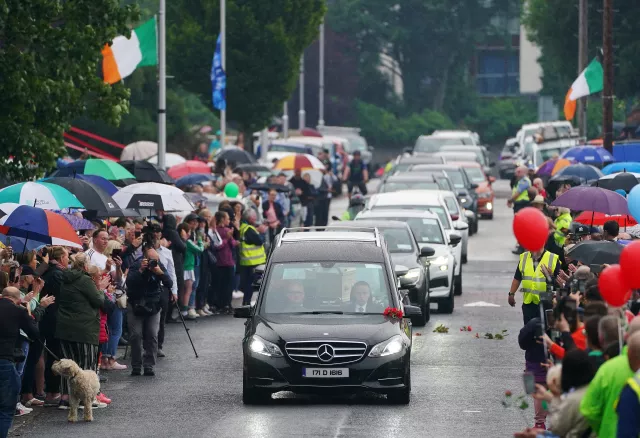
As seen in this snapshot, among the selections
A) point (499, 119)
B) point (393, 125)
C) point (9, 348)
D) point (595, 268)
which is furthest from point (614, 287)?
point (499, 119)

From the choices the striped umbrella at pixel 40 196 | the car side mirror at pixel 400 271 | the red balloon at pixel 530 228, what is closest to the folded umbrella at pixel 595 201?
the car side mirror at pixel 400 271

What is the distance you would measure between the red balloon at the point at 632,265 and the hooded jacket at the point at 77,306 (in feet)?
21.7

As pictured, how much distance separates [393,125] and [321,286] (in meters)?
75.7

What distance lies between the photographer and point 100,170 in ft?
82.5

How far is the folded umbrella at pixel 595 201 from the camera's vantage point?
69.3 ft

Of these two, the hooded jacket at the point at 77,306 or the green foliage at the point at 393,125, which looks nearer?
the hooded jacket at the point at 77,306

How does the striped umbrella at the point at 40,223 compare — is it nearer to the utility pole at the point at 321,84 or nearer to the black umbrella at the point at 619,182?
the black umbrella at the point at 619,182

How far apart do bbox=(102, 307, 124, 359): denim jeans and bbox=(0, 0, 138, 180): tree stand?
12.1 ft

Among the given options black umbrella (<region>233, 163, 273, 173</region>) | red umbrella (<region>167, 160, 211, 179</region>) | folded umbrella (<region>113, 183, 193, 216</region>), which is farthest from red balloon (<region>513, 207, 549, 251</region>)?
black umbrella (<region>233, 163, 273, 173</region>)

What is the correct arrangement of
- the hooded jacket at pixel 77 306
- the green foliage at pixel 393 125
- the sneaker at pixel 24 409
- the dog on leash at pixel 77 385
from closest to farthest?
the dog on leash at pixel 77 385 < the sneaker at pixel 24 409 < the hooded jacket at pixel 77 306 < the green foliage at pixel 393 125

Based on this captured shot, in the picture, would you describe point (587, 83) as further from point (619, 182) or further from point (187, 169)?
point (619, 182)

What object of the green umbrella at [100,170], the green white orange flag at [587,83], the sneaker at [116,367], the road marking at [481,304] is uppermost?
the green white orange flag at [587,83]

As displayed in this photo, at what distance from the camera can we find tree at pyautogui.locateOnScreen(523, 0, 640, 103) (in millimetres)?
57312

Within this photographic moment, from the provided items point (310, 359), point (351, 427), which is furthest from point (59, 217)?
point (351, 427)
